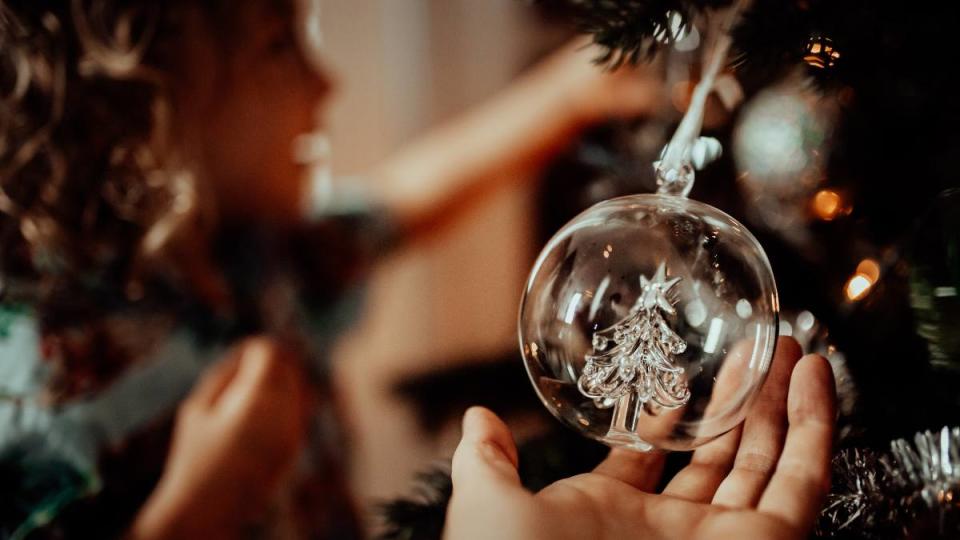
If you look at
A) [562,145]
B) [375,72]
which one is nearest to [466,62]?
[375,72]

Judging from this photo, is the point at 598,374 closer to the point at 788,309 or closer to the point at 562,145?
the point at 788,309

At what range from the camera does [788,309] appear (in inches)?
18.8

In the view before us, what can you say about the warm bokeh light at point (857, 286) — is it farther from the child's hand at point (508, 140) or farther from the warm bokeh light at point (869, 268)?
the child's hand at point (508, 140)

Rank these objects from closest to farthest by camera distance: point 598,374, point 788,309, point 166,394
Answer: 1. point 598,374
2. point 788,309
3. point 166,394

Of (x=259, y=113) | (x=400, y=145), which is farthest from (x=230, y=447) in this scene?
(x=400, y=145)

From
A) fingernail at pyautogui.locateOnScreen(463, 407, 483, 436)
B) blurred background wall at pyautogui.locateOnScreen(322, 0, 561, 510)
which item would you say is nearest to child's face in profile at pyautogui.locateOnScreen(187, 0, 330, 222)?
blurred background wall at pyautogui.locateOnScreen(322, 0, 561, 510)

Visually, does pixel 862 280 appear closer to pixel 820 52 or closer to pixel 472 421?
pixel 820 52

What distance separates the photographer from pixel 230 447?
793 mm

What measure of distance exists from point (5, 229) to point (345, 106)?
950 mm

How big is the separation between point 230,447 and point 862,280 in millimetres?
656

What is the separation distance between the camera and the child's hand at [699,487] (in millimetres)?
314

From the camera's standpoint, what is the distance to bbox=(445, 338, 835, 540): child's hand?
0.31 meters

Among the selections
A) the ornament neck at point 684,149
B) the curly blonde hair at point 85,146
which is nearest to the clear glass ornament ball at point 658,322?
the ornament neck at point 684,149

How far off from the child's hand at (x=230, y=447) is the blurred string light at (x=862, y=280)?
643 mm
